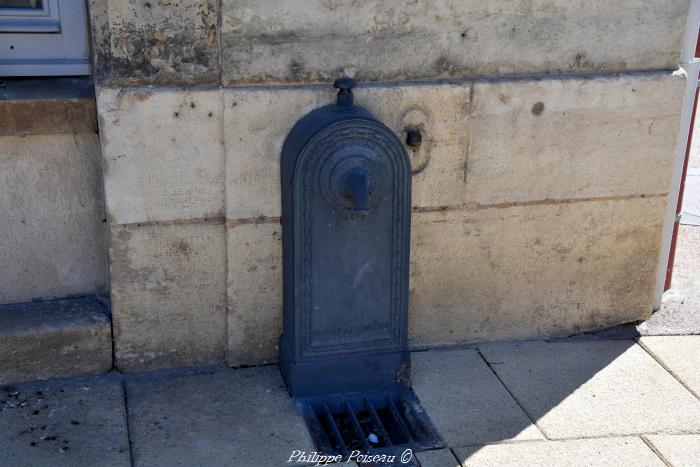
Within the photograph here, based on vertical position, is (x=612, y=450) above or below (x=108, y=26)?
below

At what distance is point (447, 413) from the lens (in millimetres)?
3850

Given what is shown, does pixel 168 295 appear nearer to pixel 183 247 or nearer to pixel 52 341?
pixel 183 247

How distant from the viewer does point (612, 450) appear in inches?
143

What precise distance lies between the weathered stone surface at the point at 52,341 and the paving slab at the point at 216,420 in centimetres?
24

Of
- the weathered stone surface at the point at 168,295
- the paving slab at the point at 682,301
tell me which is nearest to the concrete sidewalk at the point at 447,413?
the weathered stone surface at the point at 168,295

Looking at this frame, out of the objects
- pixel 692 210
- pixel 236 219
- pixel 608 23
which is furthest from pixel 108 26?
pixel 692 210

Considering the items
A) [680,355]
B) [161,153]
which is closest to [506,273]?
[680,355]

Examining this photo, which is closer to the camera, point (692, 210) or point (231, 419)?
point (231, 419)

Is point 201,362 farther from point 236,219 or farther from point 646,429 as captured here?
point 646,429

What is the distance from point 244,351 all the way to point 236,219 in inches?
25.7

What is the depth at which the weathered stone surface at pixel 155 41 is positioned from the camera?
3.59 m

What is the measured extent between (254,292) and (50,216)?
3.18 ft

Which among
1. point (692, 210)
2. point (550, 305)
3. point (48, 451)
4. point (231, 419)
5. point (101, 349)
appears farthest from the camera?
point (692, 210)

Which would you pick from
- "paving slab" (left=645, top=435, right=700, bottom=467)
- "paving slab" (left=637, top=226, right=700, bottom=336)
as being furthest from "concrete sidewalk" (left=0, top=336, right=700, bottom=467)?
"paving slab" (left=637, top=226, right=700, bottom=336)
